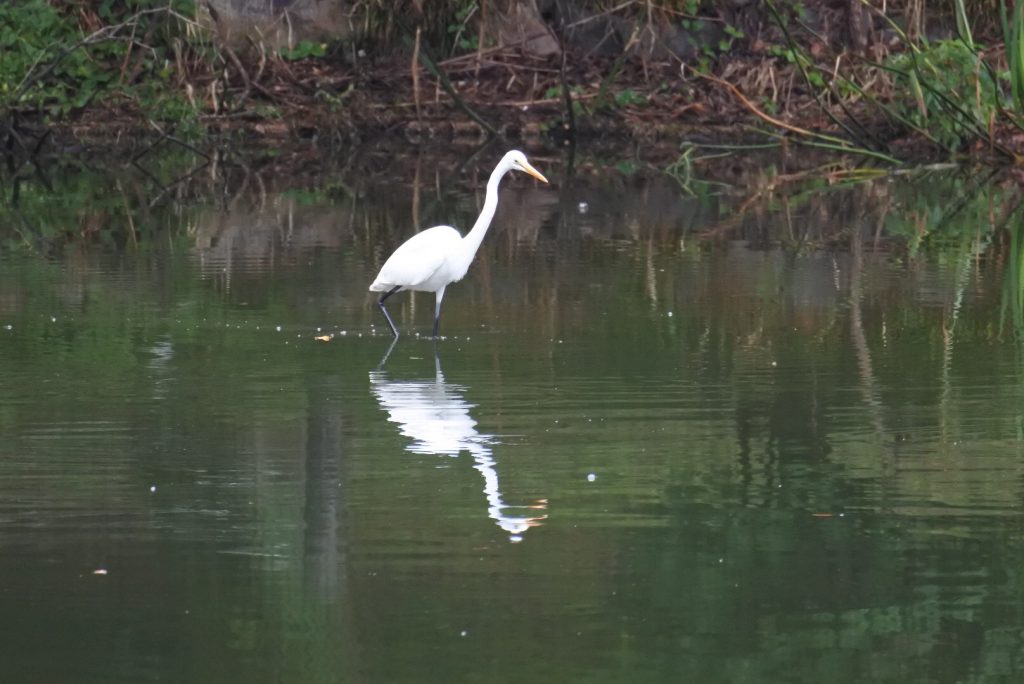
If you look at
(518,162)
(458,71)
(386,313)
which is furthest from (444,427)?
(458,71)

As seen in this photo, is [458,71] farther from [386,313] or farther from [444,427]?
[444,427]

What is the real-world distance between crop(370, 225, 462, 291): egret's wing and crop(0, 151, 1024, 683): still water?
0.34m

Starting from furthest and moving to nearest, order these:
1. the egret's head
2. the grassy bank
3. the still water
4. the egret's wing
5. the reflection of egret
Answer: the grassy bank → the egret's head → the egret's wing → the reflection of egret → the still water

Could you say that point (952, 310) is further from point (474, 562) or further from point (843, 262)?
point (474, 562)

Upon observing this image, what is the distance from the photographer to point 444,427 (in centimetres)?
738

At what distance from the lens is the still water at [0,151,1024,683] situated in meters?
4.82

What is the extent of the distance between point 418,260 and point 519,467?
127 inches

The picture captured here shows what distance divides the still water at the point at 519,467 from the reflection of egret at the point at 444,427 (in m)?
0.02

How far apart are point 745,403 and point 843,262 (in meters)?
4.94

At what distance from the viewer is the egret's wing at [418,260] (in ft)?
31.7

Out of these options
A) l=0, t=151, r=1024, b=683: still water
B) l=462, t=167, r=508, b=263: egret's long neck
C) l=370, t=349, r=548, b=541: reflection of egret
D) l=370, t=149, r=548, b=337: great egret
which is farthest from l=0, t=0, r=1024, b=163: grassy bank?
l=370, t=349, r=548, b=541: reflection of egret

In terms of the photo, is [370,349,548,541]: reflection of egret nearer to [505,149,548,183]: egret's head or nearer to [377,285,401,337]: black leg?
[377,285,401,337]: black leg

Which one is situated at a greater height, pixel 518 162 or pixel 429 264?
pixel 518 162

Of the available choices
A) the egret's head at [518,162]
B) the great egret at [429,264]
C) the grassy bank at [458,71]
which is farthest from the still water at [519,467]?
the grassy bank at [458,71]
